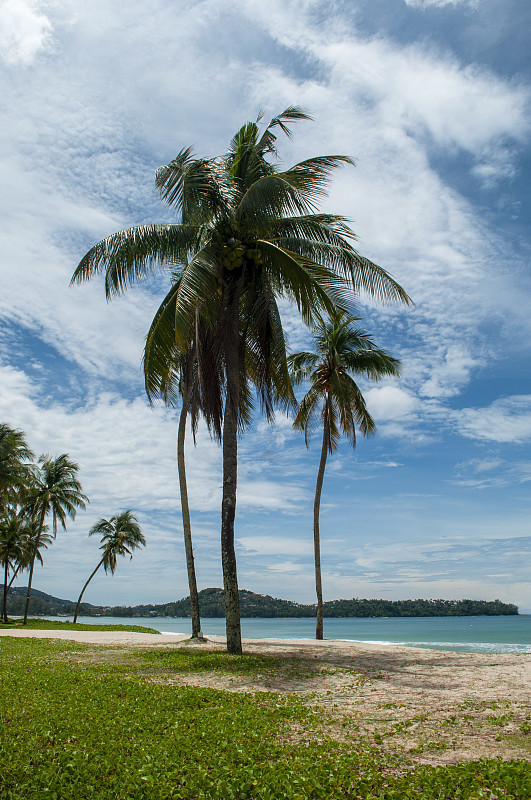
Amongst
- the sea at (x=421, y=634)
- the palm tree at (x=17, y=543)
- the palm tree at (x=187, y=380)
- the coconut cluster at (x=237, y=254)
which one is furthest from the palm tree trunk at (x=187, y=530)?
the palm tree at (x=17, y=543)

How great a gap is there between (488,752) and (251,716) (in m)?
2.67

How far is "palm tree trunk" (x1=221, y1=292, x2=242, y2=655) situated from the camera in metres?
12.2

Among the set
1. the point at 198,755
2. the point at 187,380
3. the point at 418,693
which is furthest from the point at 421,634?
the point at 198,755

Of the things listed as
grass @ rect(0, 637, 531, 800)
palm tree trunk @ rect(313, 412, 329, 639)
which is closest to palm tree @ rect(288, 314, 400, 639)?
palm tree trunk @ rect(313, 412, 329, 639)

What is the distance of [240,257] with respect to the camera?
12.9 meters

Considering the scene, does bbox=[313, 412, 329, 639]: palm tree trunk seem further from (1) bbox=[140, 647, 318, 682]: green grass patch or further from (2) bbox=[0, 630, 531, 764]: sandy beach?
(1) bbox=[140, 647, 318, 682]: green grass patch

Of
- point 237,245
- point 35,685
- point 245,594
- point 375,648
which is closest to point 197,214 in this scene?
point 237,245

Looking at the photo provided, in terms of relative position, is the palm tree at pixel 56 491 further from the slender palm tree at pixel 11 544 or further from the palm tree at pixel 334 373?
the palm tree at pixel 334 373

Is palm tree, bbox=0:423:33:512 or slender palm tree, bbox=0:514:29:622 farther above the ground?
palm tree, bbox=0:423:33:512

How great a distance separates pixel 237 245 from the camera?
1288 centimetres

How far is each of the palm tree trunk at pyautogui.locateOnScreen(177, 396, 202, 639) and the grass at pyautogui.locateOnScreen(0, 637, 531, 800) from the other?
29.8ft

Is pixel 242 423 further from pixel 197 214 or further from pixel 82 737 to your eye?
pixel 82 737

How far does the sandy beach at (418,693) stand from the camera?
19.4 ft

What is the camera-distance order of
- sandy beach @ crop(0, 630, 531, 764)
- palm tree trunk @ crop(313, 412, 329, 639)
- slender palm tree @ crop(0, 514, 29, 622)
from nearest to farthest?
1. sandy beach @ crop(0, 630, 531, 764)
2. palm tree trunk @ crop(313, 412, 329, 639)
3. slender palm tree @ crop(0, 514, 29, 622)
